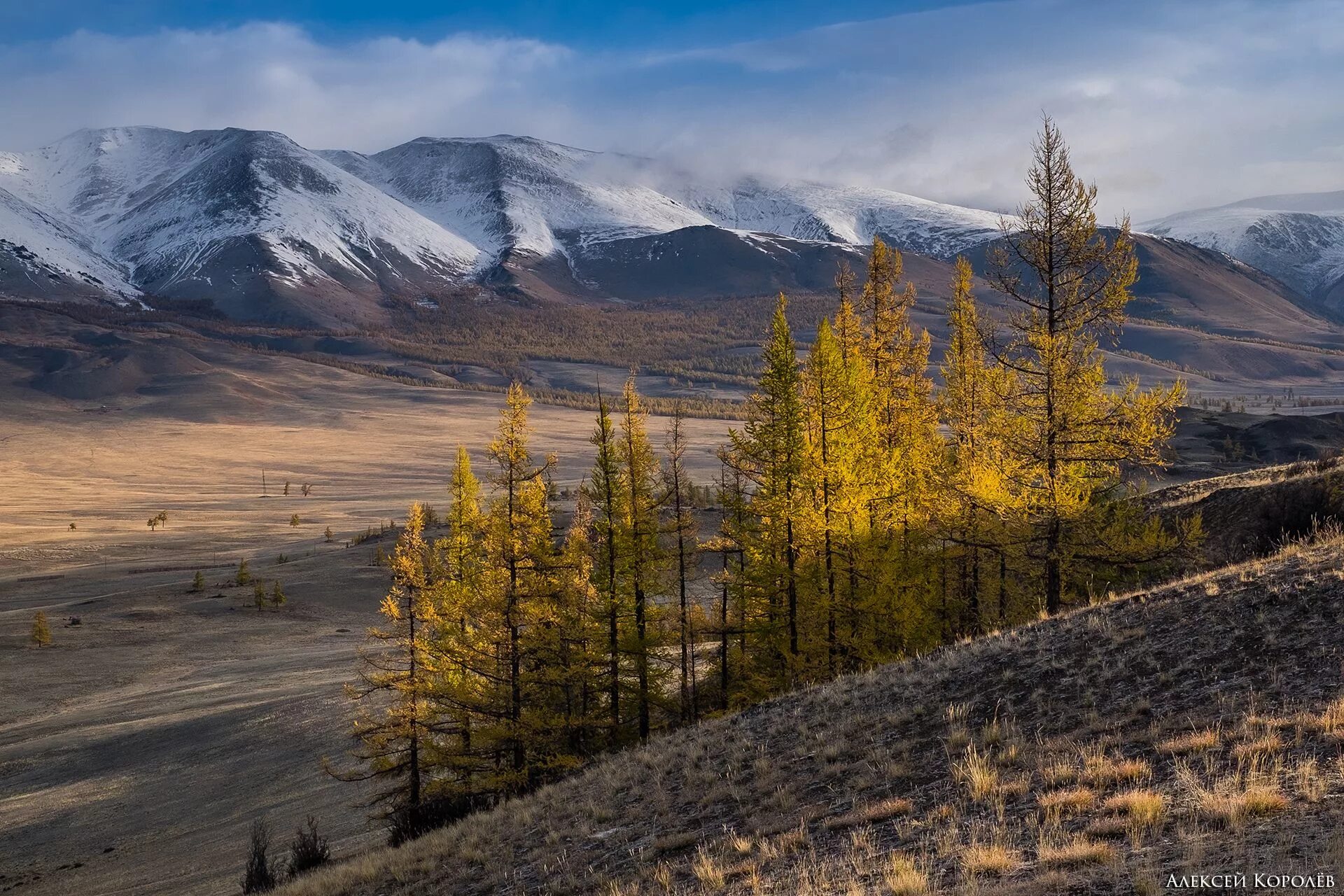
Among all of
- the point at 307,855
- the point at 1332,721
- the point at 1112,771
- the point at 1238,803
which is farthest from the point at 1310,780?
the point at 307,855

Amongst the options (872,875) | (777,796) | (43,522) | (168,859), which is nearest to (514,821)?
(777,796)

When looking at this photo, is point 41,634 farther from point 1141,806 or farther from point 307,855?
point 1141,806

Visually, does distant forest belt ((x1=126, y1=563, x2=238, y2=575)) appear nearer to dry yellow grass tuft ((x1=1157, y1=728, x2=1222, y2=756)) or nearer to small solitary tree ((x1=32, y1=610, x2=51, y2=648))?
small solitary tree ((x1=32, y1=610, x2=51, y2=648))

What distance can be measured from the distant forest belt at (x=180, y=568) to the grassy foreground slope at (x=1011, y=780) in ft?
188

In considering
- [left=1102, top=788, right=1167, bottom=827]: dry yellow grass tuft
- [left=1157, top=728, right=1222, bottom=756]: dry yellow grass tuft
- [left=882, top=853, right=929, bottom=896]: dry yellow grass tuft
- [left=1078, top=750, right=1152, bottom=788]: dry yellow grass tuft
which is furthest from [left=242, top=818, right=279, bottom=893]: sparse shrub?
[left=1157, top=728, right=1222, bottom=756]: dry yellow grass tuft

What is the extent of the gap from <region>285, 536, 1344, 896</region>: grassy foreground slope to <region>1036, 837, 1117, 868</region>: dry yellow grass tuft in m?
0.02

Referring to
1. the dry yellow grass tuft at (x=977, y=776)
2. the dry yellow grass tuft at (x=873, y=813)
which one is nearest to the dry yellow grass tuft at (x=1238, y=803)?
the dry yellow grass tuft at (x=977, y=776)

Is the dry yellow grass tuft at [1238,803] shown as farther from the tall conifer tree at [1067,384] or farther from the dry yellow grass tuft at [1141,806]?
the tall conifer tree at [1067,384]

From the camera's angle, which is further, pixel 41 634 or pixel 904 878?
pixel 41 634

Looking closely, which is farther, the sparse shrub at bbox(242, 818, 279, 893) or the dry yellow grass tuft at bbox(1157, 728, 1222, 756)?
the sparse shrub at bbox(242, 818, 279, 893)

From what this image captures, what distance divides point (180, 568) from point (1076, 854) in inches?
2862

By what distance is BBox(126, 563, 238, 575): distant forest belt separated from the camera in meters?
64.7

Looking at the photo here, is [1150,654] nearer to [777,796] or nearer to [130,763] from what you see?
[777,796]

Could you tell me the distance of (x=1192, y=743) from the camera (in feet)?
28.4
